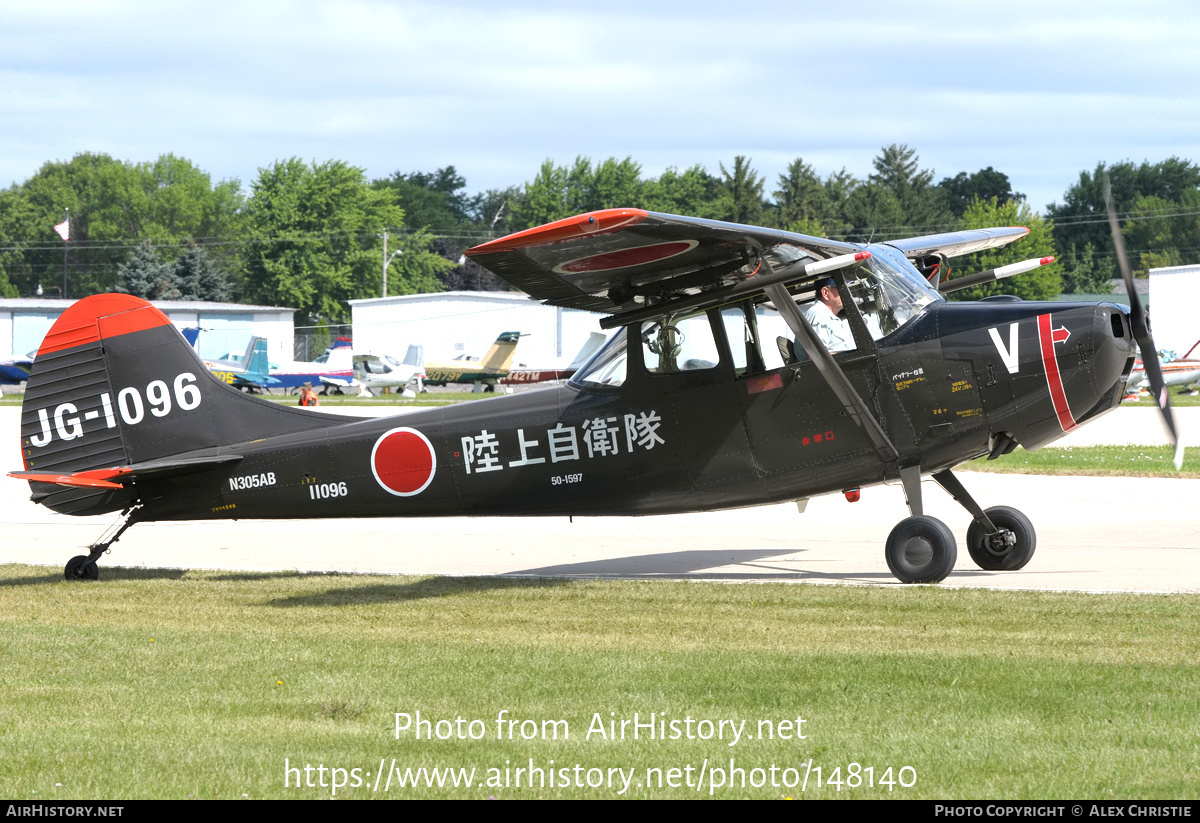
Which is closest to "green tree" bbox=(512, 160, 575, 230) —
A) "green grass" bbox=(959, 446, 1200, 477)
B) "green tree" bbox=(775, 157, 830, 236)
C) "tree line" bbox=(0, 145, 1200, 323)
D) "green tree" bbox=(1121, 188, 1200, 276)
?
"tree line" bbox=(0, 145, 1200, 323)

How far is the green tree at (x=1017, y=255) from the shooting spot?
87312mm

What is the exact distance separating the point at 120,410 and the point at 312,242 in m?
109

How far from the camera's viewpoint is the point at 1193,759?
5.53 metres

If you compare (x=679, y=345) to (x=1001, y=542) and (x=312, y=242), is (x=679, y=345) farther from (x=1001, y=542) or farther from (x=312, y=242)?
(x=312, y=242)

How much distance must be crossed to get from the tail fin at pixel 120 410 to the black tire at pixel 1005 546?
19.5ft

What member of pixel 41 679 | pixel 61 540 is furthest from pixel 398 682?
pixel 61 540

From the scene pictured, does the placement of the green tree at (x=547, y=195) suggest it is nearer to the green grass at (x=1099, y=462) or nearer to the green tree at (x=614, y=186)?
the green tree at (x=614, y=186)

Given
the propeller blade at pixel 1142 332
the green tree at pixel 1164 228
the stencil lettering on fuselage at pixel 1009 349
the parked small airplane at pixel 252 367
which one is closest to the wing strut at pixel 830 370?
the stencil lettering on fuselage at pixel 1009 349

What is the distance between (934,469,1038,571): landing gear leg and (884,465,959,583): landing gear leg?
0.72 m

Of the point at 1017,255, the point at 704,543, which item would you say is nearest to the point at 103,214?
the point at 1017,255

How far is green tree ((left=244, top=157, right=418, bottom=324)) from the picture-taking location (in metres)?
116

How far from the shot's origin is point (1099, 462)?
2305 cm
